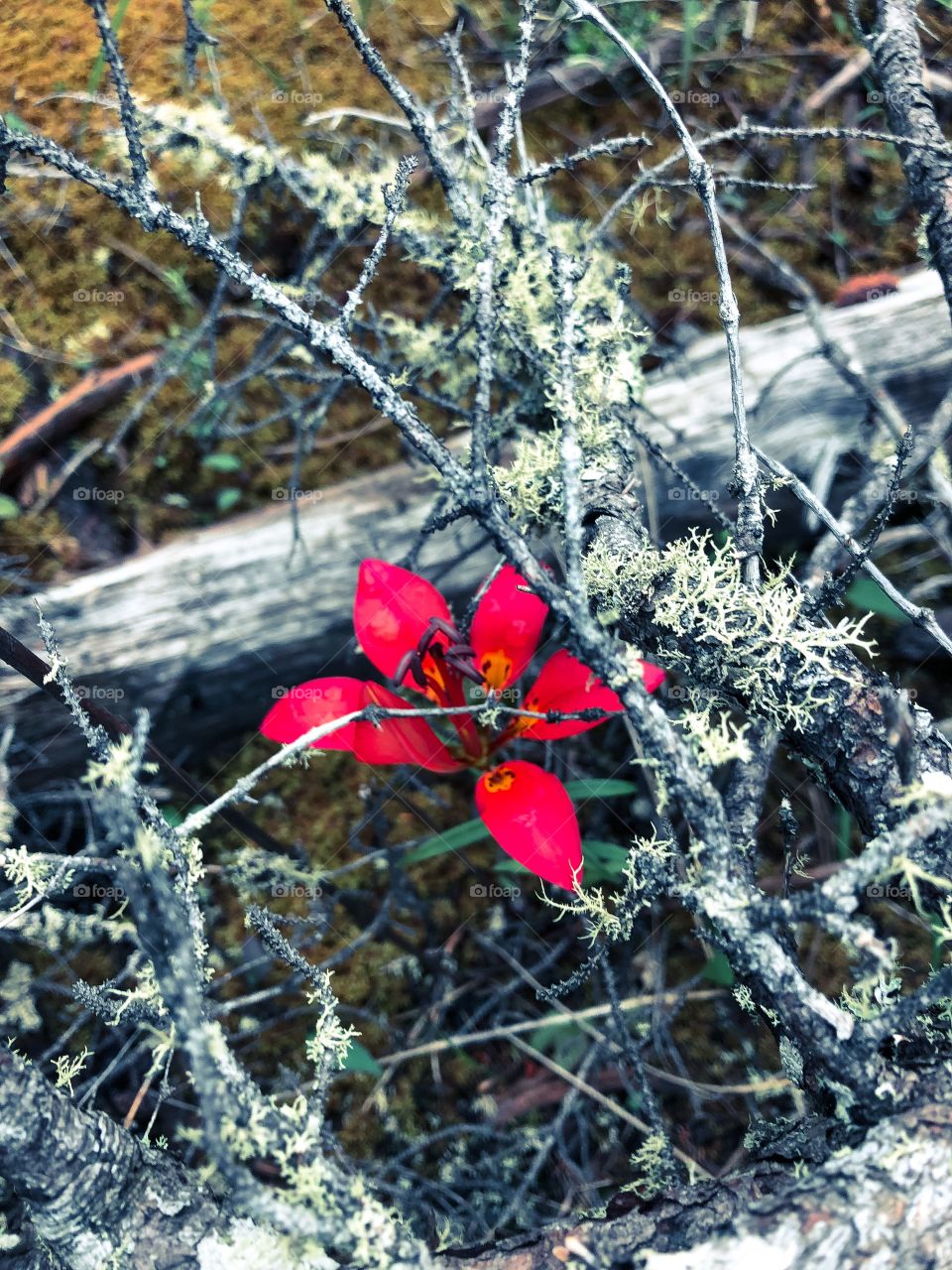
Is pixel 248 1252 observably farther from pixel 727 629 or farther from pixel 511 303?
pixel 511 303

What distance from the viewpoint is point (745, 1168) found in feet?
2.83

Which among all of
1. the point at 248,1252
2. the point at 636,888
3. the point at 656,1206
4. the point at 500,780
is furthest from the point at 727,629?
the point at 248,1252

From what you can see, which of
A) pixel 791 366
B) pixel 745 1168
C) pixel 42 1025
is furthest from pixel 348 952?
pixel 791 366

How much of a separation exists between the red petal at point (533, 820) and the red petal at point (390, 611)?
21 cm

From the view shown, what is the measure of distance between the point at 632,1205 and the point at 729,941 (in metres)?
0.28

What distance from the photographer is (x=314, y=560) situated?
151 centimetres

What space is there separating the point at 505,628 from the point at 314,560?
38cm

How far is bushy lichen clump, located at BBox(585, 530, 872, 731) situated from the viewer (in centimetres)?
91

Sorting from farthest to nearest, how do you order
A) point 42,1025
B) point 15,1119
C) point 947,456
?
point 947,456
point 42,1025
point 15,1119

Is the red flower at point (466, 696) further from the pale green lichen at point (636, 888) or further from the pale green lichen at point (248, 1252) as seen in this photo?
the pale green lichen at point (248, 1252)

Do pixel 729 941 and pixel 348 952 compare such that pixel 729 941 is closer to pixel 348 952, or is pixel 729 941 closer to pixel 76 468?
pixel 348 952

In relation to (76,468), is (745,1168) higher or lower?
lower

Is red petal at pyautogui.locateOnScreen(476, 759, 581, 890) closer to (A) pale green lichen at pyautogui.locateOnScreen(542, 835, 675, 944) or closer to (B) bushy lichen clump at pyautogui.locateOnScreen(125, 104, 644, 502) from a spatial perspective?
(A) pale green lichen at pyautogui.locateOnScreen(542, 835, 675, 944)

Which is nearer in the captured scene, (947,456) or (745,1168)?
(745,1168)
